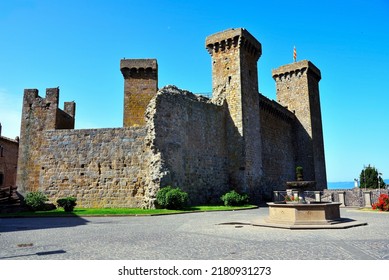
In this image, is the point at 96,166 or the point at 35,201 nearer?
the point at 35,201

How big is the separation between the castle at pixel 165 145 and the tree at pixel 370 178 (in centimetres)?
2592

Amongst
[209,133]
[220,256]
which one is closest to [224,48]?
[209,133]

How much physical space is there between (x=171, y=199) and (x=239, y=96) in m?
11.5

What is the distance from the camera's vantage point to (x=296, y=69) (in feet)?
131

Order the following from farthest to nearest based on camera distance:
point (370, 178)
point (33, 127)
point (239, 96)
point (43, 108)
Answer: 1. point (370, 178)
2. point (239, 96)
3. point (43, 108)
4. point (33, 127)

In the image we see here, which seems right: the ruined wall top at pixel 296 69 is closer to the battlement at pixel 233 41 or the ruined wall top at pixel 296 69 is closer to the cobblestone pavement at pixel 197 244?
the battlement at pixel 233 41

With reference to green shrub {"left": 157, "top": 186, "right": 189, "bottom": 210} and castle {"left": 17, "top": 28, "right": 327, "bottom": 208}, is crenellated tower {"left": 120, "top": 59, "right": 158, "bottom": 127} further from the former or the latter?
green shrub {"left": 157, "top": 186, "right": 189, "bottom": 210}

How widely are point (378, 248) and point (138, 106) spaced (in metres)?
28.7

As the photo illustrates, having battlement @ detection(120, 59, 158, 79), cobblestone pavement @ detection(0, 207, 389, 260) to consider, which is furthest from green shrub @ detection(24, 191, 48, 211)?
battlement @ detection(120, 59, 158, 79)

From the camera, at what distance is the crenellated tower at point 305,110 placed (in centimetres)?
3847

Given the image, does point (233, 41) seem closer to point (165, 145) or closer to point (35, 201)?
point (165, 145)

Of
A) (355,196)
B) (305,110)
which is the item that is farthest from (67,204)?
(305,110)
